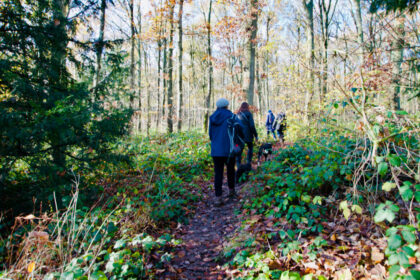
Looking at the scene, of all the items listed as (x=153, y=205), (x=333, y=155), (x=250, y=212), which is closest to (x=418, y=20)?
(x=333, y=155)

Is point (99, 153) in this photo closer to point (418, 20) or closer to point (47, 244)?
point (47, 244)

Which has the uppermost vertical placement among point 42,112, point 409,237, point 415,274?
point 42,112

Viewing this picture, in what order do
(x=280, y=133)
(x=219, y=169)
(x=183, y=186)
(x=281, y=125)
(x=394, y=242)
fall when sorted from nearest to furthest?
(x=394, y=242)
(x=219, y=169)
(x=183, y=186)
(x=281, y=125)
(x=280, y=133)

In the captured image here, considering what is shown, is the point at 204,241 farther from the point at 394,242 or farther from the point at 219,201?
the point at 394,242

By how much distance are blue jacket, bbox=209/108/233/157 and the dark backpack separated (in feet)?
0.22

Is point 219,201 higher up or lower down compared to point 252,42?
lower down

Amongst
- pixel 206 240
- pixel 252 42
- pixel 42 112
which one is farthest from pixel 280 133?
pixel 42 112

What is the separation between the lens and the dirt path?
3.05 meters

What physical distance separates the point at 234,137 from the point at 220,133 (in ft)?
1.06

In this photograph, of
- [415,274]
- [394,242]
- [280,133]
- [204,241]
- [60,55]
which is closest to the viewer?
[415,274]

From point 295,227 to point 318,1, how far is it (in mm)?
14238

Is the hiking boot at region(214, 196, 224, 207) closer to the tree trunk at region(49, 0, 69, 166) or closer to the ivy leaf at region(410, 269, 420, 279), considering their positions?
the tree trunk at region(49, 0, 69, 166)

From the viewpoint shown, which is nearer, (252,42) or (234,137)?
(234,137)

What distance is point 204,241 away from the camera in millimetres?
3877
